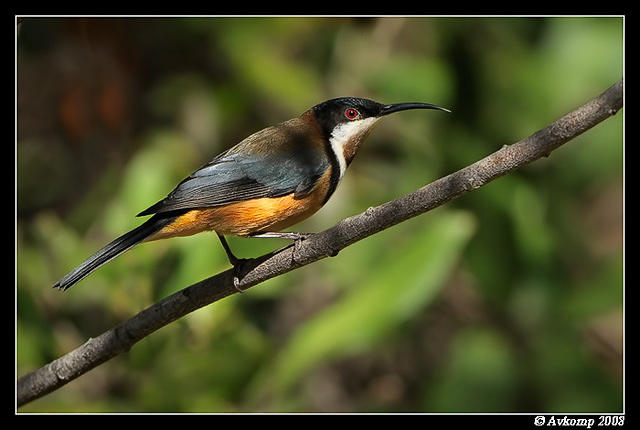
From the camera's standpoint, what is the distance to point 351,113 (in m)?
4.32

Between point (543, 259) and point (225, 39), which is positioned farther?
point (225, 39)

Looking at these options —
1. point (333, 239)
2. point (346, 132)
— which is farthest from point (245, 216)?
point (333, 239)

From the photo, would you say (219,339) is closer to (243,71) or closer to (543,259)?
(543,259)

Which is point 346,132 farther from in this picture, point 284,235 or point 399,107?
point 284,235

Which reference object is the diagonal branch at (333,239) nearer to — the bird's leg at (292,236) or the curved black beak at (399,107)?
the bird's leg at (292,236)

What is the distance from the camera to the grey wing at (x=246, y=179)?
3.79m

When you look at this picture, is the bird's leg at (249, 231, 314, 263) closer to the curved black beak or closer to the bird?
the bird

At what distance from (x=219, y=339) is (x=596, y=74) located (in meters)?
2.94

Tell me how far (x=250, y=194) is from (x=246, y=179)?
10cm

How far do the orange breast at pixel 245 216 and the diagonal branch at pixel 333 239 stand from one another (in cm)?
23

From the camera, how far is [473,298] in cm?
606

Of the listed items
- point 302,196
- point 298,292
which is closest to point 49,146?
point 298,292

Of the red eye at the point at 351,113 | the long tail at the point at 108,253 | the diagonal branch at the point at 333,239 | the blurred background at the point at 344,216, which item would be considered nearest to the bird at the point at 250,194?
the long tail at the point at 108,253

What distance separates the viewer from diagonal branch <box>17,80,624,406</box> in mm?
2578
